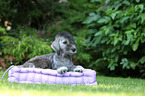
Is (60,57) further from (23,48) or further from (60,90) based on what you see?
(23,48)

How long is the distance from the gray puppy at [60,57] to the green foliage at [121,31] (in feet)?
10.1

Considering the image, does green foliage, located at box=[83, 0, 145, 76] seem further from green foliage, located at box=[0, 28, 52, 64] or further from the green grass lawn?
the green grass lawn

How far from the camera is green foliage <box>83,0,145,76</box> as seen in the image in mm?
7316

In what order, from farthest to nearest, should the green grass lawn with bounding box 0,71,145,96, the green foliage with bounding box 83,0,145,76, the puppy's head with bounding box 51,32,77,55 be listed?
the green foliage with bounding box 83,0,145,76 < the puppy's head with bounding box 51,32,77,55 < the green grass lawn with bounding box 0,71,145,96

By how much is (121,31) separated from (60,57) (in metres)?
3.76

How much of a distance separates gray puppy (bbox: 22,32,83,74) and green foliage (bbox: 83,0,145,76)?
121 inches

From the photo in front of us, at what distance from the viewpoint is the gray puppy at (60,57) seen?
15.6 feet

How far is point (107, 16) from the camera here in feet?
27.0

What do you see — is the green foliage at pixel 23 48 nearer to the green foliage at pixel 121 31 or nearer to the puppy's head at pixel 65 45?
the green foliage at pixel 121 31

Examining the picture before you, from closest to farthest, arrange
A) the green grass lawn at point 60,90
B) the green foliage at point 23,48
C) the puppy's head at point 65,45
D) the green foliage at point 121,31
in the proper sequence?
1. the green grass lawn at point 60,90
2. the puppy's head at point 65,45
3. the green foliage at point 121,31
4. the green foliage at point 23,48

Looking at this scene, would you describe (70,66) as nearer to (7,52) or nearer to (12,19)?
(7,52)

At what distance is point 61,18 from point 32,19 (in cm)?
160

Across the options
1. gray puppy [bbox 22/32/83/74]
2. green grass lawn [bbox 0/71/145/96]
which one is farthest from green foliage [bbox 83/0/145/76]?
green grass lawn [bbox 0/71/145/96]

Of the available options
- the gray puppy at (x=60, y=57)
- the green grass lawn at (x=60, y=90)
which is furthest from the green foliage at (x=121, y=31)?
the green grass lawn at (x=60, y=90)
